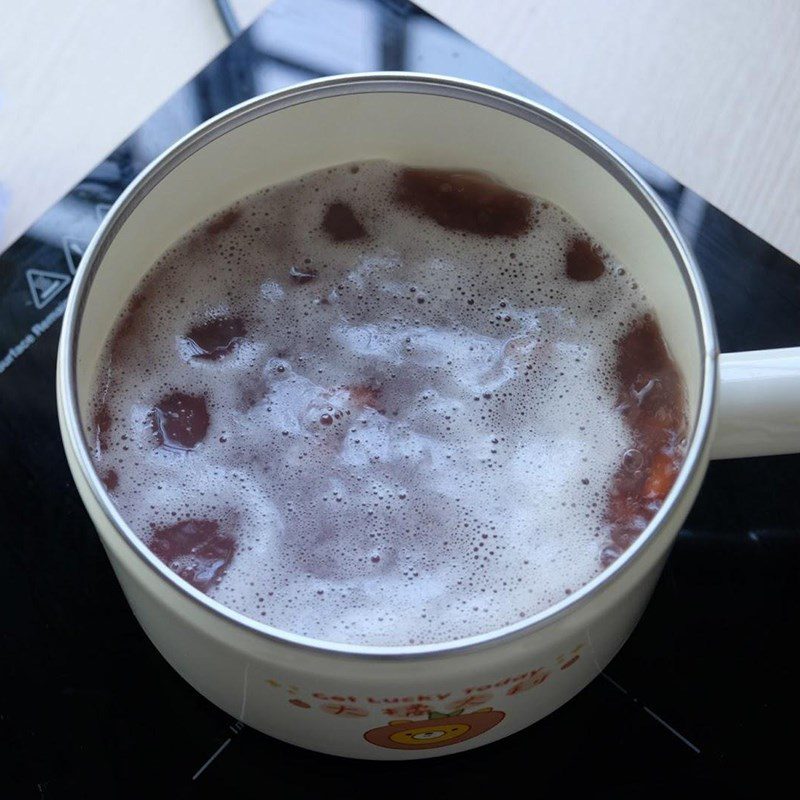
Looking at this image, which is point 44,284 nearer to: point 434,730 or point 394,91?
point 394,91

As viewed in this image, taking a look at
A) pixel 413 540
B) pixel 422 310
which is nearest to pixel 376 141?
pixel 422 310

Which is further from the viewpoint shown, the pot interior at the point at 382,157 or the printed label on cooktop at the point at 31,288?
the printed label on cooktop at the point at 31,288

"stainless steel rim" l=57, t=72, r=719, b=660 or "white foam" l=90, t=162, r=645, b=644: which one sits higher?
"stainless steel rim" l=57, t=72, r=719, b=660

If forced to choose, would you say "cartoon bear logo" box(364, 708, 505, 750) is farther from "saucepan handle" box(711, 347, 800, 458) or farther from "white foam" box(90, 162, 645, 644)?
"saucepan handle" box(711, 347, 800, 458)

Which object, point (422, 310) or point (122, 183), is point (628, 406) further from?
point (122, 183)

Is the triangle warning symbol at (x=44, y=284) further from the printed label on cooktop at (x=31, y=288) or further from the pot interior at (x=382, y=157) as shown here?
the pot interior at (x=382, y=157)

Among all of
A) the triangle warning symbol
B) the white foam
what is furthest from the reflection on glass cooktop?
the white foam

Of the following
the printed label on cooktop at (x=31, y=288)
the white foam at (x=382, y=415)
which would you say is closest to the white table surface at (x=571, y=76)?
the printed label on cooktop at (x=31, y=288)
